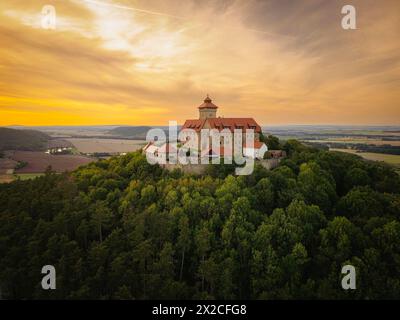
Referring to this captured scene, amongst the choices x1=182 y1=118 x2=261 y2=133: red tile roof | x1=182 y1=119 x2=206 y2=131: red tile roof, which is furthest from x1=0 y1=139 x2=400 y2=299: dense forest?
x1=182 y1=119 x2=206 y2=131: red tile roof

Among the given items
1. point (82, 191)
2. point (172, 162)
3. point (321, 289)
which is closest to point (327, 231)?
point (321, 289)

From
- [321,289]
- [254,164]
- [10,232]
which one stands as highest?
[254,164]

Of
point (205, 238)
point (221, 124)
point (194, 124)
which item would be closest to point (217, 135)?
point (221, 124)

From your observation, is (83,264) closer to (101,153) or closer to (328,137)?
(101,153)

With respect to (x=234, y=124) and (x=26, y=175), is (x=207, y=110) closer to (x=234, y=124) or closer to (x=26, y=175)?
(x=234, y=124)

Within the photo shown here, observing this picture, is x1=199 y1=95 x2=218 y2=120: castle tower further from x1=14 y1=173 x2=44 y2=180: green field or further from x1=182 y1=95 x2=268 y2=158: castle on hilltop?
x1=14 y1=173 x2=44 y2=180: green field
